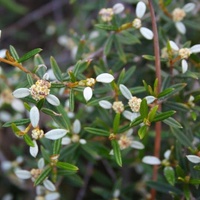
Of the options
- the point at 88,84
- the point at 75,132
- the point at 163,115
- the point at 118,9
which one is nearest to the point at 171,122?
the point at 163,115

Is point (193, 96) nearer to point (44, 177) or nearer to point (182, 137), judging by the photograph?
point (182, 137)

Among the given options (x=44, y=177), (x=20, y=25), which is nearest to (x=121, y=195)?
(x=44, y=177)

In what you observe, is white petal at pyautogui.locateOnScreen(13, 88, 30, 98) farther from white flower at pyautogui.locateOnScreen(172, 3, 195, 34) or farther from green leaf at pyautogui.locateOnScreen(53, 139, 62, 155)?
white flower at pyautogui.locateOnScreen(172, 3, 195, 34)

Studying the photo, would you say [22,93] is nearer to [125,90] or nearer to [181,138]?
[125,90]

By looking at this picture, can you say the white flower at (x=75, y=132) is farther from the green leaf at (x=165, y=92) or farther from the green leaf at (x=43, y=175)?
the green leaf at (x=165, y=92)

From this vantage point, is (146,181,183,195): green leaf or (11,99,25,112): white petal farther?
(11,99,25,112): white petal

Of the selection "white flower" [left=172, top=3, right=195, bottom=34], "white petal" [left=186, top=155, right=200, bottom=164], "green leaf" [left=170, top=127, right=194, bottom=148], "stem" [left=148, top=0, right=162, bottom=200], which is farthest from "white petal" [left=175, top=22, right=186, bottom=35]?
"white petal" [left=186, top=155, right=200, bottom=164]

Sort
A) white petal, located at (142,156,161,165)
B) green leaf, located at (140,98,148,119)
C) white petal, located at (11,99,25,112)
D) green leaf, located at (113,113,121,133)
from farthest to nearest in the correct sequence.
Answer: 1. white petal, located at (11,99,25,112)
2. white petal, located at (142,156,161,165)
3. green leaf, located at (113,113,121,133)
4. green leaf, located at (140,98,148,119)
